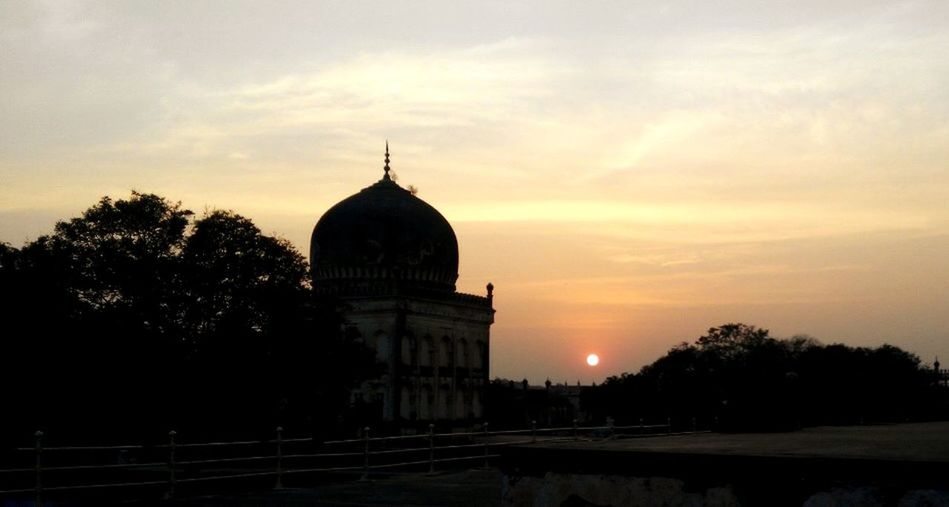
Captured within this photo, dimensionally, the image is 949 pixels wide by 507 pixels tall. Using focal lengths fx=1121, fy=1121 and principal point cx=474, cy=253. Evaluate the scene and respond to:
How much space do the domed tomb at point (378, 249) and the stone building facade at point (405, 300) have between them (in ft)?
0.21

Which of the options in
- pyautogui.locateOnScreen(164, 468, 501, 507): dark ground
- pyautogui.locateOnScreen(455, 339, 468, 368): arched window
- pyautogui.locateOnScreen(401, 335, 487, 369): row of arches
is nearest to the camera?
pyautogui.locateOnScreen(164, 468, 501, 507): dark ground

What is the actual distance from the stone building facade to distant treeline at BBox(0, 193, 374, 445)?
3185 centimetres

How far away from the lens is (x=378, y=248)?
70.8 meters

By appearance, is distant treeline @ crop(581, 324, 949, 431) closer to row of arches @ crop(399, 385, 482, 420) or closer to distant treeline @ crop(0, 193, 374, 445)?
row of arches @ crop(399, 385, 482, 420)

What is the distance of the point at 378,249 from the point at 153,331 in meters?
40.3

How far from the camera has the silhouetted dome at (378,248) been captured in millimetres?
70500

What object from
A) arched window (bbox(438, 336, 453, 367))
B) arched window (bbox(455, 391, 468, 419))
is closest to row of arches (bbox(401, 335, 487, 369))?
arched window (bbox(438, 336, 453, 367))

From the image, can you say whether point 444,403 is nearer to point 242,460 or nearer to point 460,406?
point 460,406

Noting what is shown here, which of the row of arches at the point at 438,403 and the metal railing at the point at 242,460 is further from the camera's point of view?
the row of arches at the point at 438,403

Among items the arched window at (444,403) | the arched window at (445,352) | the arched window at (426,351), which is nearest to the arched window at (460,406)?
the arched window at (444,403)

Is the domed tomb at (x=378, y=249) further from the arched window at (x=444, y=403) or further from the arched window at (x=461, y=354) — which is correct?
the arched window at (x=444, y=403)

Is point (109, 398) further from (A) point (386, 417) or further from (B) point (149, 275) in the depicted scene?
(A) point (386, 417)

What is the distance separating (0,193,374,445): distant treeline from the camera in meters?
28.2

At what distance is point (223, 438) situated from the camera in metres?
31.2
